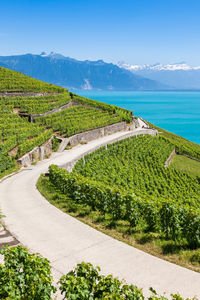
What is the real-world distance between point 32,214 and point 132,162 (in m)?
25.7

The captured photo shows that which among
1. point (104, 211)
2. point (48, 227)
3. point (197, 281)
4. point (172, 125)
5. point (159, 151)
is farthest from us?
point (172, 125)

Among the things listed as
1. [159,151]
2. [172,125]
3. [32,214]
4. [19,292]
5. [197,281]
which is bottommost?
[172,125]

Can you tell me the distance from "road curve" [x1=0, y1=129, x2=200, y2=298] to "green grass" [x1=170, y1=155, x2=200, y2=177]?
33.2 m

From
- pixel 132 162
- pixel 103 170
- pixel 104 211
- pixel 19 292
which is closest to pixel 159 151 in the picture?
pixel 132 162

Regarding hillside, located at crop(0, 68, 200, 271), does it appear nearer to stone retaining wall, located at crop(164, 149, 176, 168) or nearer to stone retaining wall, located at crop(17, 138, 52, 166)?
stone retaining wall, located at crop(17, 138, 52, 166)

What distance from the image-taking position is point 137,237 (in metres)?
12.7

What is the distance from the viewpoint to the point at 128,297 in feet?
22.7

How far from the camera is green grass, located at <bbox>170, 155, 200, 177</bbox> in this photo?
45806 mm

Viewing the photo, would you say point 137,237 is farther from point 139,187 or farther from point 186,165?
point 186,165

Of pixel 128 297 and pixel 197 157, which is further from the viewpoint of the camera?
pixel 197 157

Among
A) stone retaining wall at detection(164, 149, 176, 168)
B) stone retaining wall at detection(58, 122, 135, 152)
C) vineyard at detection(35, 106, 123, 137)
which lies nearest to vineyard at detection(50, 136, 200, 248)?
stone retaining wall at detection(164, 149, 176, 168)

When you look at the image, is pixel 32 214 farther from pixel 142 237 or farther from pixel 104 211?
pixel 142 237

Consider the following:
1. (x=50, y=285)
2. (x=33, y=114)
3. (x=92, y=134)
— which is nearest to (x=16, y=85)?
(x=33, y=114)

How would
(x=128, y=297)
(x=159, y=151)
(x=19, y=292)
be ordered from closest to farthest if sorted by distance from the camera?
(x=128, y=297) < (x=19, y=292) < (x=159, y=151)
